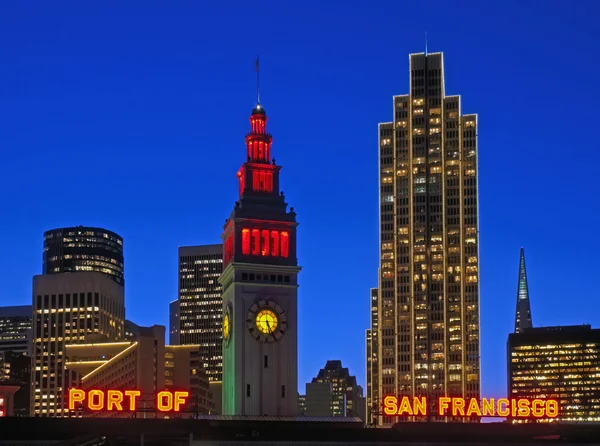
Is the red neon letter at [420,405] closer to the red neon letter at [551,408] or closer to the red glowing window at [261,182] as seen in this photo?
the red neon letter at [551,408]

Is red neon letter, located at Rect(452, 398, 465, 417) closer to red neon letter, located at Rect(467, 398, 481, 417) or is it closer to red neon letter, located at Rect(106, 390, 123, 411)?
red neon letter, located at Rect(467, 398, 481, 417)

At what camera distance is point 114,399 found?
102 m

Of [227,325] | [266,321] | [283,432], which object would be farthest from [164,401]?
[227,325]

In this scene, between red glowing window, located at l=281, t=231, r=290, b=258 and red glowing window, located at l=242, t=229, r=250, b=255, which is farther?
red glowing window, located at l=281, t=231, r=290, b=258

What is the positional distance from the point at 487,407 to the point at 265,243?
28430mm

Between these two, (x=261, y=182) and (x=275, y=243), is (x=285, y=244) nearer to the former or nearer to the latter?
(x=275, y=243)

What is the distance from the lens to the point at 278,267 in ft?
387

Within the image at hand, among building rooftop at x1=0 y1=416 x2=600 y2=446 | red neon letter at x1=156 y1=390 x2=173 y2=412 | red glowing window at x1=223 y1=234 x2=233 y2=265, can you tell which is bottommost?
building rooftop at x1=0 y1=416 x2=600 y2=446

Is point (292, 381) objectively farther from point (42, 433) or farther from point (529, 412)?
point (42, 433)

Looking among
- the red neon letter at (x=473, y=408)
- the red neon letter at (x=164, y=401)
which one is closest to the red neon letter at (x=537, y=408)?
the red neon letter at (x=473, y=408)

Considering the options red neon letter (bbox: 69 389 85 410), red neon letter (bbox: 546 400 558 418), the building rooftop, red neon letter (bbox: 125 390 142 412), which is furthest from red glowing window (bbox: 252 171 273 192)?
red neon letter (bbox: 546 400 558 418)

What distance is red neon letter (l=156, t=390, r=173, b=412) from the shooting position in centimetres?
10344

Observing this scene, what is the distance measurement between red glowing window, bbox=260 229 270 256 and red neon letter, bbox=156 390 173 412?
67.7ft

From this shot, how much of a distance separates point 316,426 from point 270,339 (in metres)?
21.0
